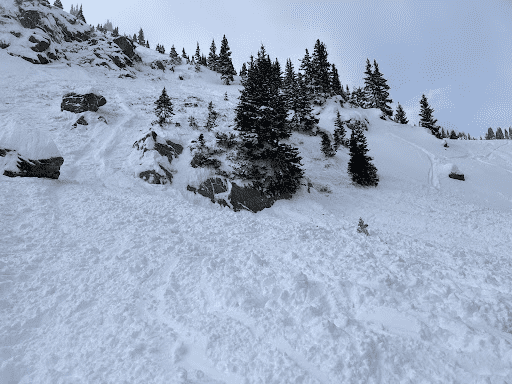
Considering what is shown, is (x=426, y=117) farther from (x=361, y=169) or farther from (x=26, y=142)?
(x=26, y=142)

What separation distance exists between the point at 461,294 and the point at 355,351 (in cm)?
342

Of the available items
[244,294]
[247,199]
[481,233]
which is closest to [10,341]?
[244,294]

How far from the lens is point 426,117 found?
1800 inches

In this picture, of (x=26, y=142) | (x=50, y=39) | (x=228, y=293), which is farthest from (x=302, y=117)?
(x=50, y=39)

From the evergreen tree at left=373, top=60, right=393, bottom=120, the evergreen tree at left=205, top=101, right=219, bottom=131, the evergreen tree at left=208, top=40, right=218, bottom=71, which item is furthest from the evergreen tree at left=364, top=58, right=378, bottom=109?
the evergreen tree at left=205, top=101, right=219, bottom=131

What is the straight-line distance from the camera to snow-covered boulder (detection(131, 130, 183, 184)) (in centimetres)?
1586

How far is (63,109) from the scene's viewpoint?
79.0 feet

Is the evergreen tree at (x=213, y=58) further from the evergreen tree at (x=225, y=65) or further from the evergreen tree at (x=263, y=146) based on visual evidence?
the evergreen tree at (x=263, y=146)

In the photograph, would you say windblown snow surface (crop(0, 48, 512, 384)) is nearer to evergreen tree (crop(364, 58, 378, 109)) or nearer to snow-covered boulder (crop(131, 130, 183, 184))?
snow-covered boulder (crop(131, 130, 183, 184))

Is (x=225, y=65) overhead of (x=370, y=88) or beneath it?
overhead

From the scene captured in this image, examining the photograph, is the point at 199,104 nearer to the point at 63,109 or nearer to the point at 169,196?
the point at 63,109

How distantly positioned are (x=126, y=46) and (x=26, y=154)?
55.4 meters

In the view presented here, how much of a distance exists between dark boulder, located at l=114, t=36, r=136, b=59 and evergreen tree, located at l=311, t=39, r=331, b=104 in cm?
3989

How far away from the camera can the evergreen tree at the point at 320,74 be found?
48.4m
